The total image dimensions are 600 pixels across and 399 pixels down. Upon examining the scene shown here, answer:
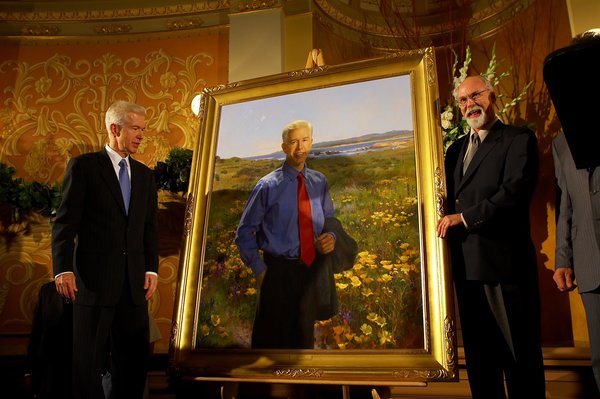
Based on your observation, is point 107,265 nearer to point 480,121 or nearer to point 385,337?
point 385,337

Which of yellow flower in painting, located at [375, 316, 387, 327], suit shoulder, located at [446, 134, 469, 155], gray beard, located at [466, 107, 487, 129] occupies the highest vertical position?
gray beard, located at [466, 107, 487, 129]

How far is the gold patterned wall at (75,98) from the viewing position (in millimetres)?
3848

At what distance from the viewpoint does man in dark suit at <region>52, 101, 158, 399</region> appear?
2.19m

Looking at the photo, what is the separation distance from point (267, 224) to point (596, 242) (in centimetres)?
139

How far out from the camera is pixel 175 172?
11.6 ft

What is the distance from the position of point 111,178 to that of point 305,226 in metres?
0.91

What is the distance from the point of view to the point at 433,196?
7.48ft

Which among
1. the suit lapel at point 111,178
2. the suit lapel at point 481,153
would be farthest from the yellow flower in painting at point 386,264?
the suit lapel at point 111,178

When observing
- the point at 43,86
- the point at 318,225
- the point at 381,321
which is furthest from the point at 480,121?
the point at 43,86

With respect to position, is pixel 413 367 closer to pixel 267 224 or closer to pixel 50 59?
pixel 267 224

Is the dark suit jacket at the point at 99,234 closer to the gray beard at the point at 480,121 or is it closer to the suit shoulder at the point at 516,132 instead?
the gray beard at the point at 480,121

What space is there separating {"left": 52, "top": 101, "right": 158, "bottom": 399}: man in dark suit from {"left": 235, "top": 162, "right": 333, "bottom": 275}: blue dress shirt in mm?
463

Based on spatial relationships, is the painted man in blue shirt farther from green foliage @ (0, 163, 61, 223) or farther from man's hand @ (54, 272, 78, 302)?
green foliage @ (0, 163, 61, 223)

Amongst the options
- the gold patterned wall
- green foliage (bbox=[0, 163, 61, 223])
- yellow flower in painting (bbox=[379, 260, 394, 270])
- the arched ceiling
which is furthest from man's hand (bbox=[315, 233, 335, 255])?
the arched ceiling
